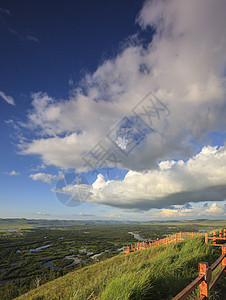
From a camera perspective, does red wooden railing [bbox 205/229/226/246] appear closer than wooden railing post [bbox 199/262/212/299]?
No

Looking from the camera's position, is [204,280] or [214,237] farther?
[214,237]

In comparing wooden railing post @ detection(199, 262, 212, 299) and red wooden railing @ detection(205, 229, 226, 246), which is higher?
wooden railing post @ detection(199, 262, 212, 299)

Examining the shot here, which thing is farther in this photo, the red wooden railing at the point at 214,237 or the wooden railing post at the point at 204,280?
the red wooden railing at the point at 214,237

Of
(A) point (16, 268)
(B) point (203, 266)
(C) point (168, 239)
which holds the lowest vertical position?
(A) point (16, 268)

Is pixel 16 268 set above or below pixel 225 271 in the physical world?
below

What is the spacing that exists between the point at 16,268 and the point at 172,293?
7545cm

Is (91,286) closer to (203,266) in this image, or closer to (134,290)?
(134,290)

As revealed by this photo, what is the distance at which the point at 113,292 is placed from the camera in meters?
4.00

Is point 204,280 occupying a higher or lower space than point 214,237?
higher

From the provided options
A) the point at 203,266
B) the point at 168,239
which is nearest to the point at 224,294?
the point at 203,266

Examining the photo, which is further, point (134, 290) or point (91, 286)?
point (91, 286)

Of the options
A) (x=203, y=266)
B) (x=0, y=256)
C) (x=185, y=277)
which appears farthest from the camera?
(x=0, y=256)

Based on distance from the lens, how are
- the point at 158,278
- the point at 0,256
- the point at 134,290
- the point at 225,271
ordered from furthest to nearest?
the point at 0,256 → the point at 225,271 → the point at 158,278 → the point at 134,290

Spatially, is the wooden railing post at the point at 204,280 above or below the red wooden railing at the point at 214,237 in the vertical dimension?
above
